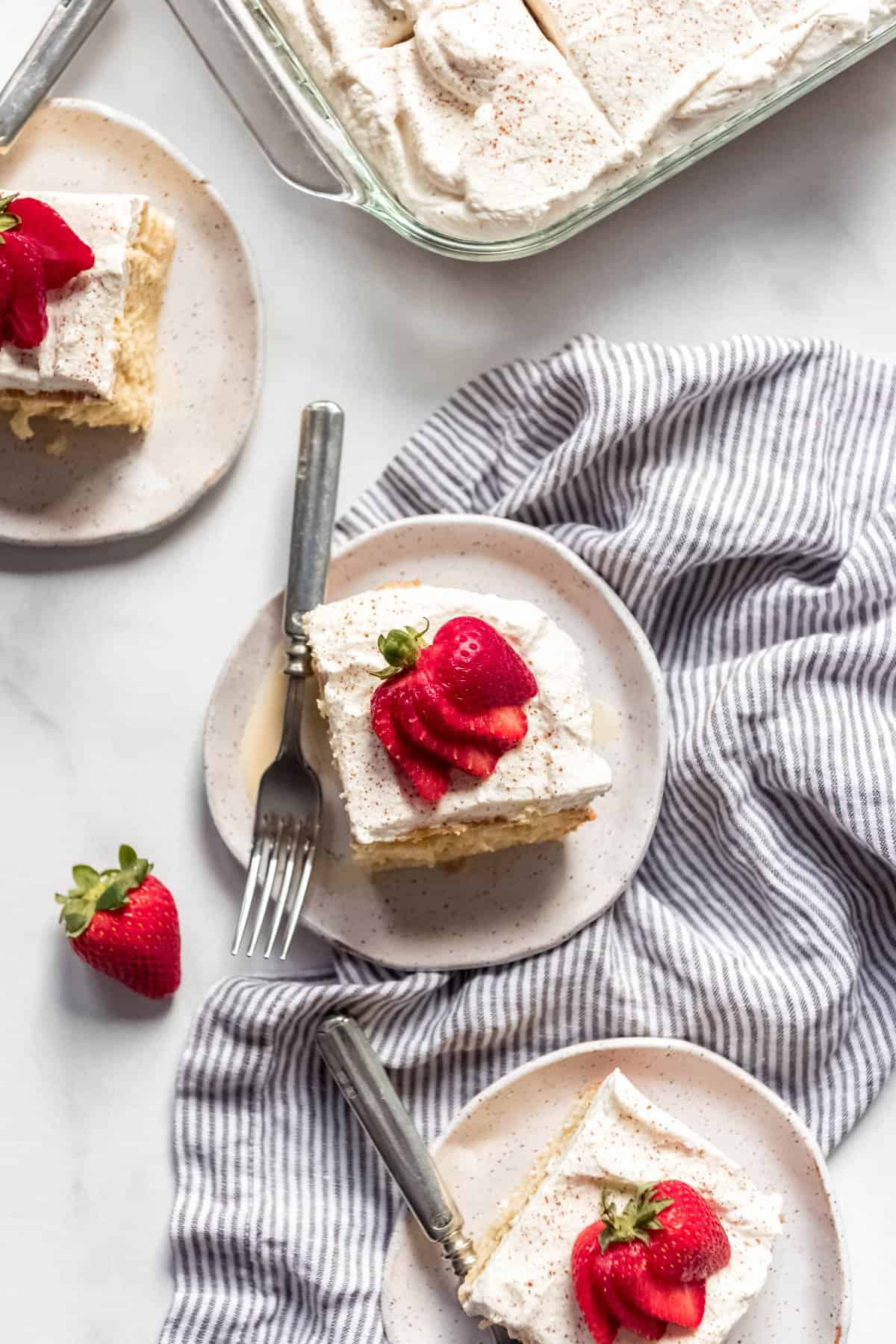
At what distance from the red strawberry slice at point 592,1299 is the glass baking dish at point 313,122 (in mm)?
1629

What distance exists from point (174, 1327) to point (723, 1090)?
105 centimetres

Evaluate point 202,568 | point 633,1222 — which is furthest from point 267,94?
point 633,1222

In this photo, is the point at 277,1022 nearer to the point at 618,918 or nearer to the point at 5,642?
the point at 618,918

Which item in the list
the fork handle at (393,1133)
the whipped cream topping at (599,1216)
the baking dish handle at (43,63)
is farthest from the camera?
the baking dish handle at (43,63)

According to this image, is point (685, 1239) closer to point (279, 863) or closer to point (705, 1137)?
point (705, 1137)

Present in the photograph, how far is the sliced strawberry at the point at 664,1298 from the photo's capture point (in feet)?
6.48

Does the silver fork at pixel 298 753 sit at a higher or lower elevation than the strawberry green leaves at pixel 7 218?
lower

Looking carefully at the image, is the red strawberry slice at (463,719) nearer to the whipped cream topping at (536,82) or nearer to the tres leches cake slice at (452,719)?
the tres leches cake slice at (452,719)

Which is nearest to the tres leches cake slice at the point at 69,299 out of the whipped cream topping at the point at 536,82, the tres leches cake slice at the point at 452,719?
the whipped cream topping at the point at 536,82

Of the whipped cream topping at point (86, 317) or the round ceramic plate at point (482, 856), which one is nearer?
the whipped cream topping at point (86, 317)

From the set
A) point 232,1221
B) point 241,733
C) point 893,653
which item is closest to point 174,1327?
point 232,1221

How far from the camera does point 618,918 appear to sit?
7.68ft

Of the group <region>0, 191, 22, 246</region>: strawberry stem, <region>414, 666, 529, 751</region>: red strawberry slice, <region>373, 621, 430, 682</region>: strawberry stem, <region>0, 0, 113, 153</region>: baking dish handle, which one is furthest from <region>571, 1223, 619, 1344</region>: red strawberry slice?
<region>0, 0, 113, 153</region>: baking dish handle

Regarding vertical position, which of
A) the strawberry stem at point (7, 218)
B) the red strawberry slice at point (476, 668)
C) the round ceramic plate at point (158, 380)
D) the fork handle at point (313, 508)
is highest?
the strawberry stem at point (7, 218)
